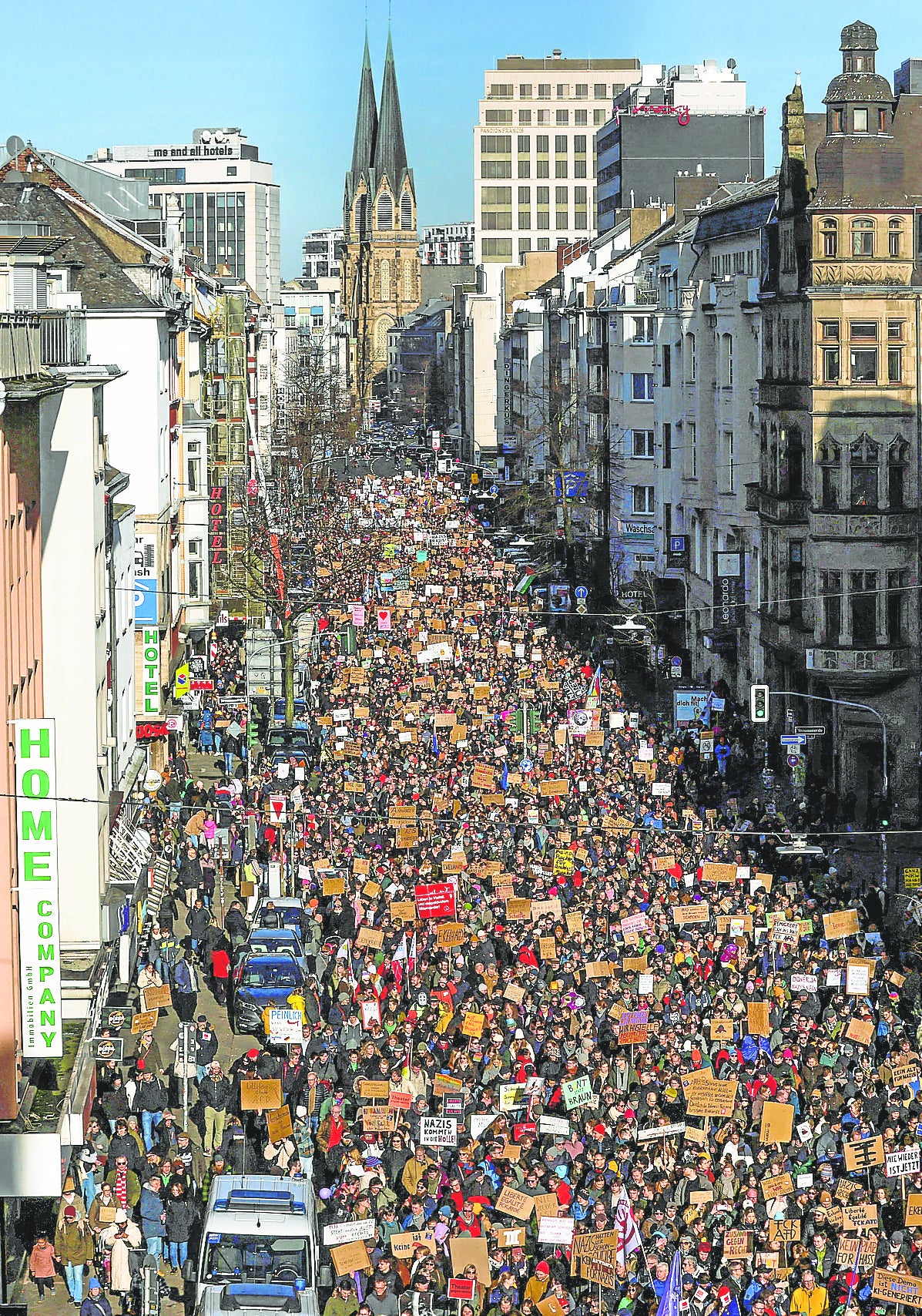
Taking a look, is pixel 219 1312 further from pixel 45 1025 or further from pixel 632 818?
pixel 632 818

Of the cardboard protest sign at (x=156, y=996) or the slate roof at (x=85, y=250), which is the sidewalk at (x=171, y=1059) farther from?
the slate roof at (x=85, y=250)

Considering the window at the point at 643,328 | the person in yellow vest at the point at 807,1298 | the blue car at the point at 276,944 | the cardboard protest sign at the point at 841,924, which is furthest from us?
the window at the point at 643,328

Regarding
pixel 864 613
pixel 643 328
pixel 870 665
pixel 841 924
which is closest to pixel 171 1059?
pixel 841 924

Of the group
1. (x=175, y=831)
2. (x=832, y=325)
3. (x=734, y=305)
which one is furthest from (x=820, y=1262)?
(x=734, y=305)

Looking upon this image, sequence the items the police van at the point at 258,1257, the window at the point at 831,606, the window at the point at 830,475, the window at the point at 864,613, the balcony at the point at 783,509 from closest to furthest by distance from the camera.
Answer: the police van at the point at 258,1257
the window at the point at 864,613
the window at the point at 831,606
the window at the point at 830,475
the balcony at the point at 783,509

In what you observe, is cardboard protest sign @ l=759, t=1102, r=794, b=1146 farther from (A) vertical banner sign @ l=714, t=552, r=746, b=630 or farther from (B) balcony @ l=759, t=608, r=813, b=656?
(A) vertical banner sign @ l=714, t=552, r=746, b=630

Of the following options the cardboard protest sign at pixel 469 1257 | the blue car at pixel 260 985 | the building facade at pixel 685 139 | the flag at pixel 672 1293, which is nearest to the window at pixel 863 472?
the blue car at pixel 260 985
